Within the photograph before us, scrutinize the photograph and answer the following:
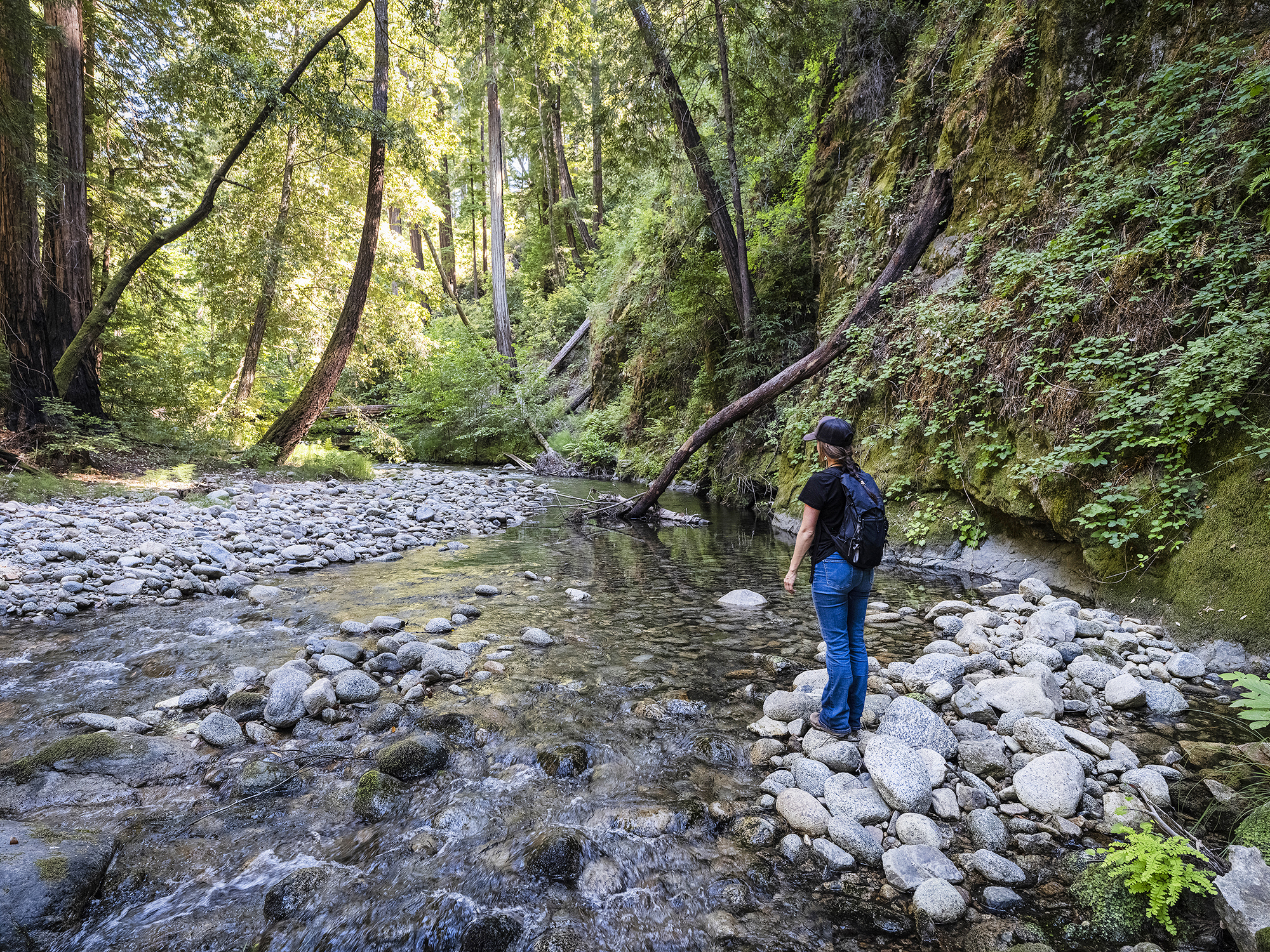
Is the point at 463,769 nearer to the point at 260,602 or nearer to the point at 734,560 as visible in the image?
the point at 260,602

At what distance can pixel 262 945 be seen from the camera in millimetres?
1832

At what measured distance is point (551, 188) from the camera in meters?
24.0

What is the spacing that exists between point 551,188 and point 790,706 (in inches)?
991

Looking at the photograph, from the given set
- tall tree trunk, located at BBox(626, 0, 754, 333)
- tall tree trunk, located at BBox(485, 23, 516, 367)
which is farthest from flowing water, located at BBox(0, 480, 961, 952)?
tall tree trunk, located at BBox(485, 23, 516, 367)

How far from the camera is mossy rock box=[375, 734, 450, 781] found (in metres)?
2.71

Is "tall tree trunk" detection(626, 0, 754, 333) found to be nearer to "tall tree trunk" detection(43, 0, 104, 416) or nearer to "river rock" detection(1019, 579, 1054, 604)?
"river rock" detection(1019, 579, 1054, 604)

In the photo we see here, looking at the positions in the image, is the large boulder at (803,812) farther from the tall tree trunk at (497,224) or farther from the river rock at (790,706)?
the tall tree trunk at (497,224)

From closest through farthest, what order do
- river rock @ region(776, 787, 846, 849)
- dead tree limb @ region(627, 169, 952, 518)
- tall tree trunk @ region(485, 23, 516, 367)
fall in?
river rock @ region(776, 787, 846, 849), dead tree limb @ region(627, 169, 952, 518), tall tree trunk @ region(485, 23, 516, 367)

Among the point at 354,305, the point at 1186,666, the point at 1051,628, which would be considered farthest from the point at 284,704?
the point at 354,305

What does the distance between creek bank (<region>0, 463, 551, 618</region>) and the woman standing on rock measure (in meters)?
4.78

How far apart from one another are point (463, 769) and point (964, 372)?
5.95m

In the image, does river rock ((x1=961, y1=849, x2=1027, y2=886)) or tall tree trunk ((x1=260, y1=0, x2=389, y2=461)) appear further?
tall tree trunk ((x1=260, y1=0, x2=389, y2=461))

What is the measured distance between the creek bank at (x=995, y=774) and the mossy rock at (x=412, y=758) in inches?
61.8

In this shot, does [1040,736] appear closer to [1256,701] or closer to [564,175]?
[1256,701]
